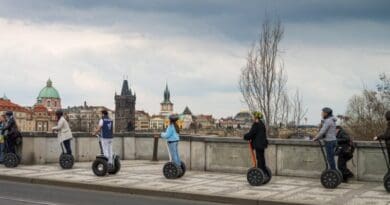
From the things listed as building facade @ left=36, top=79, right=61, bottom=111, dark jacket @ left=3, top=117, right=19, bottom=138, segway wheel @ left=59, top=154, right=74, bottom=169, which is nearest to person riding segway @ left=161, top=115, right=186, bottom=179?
segway wheel @ left=59, top=154, right=74, bottom=169

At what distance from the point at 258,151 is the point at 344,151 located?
222 centimetres

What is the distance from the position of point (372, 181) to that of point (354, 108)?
40157 millimetres

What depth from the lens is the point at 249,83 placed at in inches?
1420

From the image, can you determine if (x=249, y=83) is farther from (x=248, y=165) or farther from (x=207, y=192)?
(x=207, y=192)

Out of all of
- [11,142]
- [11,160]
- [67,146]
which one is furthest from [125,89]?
[67,146]

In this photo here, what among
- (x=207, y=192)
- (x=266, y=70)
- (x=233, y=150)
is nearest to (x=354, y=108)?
(x=266, y=70)

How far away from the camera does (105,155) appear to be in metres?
16.9

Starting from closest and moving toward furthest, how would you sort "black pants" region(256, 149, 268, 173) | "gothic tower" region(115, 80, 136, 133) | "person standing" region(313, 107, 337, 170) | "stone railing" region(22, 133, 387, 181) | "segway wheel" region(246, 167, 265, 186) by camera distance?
"person standing" region(313, 107, 337, 170) < "segway wheel" region(246, 167, 265, 186) < "black pants" region(256, 149, 268, 173) < "stone railing" region(22, 133, 387, 181) < "gothic tower" region(115, 80, 136, 133)

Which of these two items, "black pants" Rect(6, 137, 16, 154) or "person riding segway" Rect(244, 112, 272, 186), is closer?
"person riding segway" Rect(244, 112, 272, 186)

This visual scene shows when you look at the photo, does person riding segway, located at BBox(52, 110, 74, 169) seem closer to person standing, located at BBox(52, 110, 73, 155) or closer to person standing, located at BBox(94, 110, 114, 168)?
person standing, located at BBox(52, 110, 73, 155)

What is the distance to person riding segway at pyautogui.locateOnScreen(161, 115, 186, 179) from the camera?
628 inches

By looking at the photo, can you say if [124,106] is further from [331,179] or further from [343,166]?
[331,179]

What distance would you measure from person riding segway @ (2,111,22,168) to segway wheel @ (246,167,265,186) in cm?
851

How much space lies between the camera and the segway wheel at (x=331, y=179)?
1397cm
